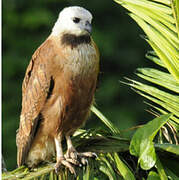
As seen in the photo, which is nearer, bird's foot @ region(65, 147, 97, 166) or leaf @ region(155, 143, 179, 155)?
leaf @ region(155, 143, 179, 155)

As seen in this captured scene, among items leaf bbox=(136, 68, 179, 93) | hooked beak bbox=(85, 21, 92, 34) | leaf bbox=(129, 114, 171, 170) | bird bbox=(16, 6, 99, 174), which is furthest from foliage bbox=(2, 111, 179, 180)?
hooked beak bbox=(85, 21, 92, 34)

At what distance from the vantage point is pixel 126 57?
38.5 ft

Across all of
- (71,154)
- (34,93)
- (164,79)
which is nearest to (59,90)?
(34,93)

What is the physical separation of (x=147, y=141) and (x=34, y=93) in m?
1.23

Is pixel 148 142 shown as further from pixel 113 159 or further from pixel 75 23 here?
pixel 75 23

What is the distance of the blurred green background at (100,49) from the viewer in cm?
1045

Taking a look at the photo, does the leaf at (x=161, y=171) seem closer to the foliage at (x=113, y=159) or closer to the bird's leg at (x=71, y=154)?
the foliage at (x=113, y=159)

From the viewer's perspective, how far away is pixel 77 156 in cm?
307

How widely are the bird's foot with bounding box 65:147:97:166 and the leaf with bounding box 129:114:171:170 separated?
0.49 m

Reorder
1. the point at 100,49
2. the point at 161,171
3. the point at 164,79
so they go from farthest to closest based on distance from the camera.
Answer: the point at 100,49 → the point at 164,79 → the point at 161,171

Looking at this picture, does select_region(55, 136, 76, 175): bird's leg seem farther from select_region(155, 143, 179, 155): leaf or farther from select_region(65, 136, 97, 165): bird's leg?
select_region(155, 143, 179, 155): leaf

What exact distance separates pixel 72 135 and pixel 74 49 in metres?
0.68

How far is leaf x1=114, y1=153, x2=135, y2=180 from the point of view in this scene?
2.61 metres

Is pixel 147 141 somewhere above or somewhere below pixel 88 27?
below
